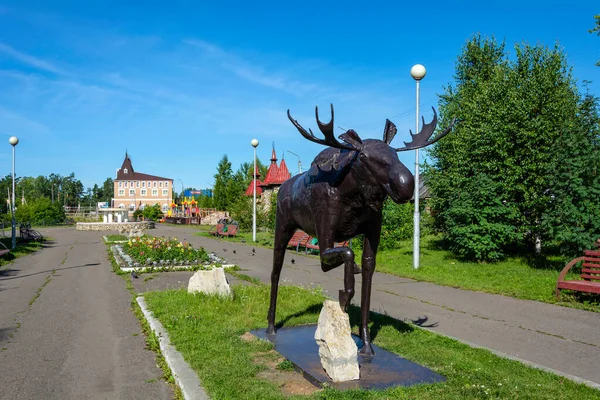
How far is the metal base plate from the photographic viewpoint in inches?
175

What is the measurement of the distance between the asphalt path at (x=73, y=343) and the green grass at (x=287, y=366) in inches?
21.5

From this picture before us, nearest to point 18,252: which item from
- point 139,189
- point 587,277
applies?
point 587,277

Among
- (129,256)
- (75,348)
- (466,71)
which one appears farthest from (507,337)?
(466,71)

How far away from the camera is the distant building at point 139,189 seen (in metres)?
99.9

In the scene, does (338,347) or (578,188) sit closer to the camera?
(338,347)

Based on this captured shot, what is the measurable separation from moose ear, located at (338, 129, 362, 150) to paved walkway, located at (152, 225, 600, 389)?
11.1ft

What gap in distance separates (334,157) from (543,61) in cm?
1643

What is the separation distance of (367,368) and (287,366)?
0.86m

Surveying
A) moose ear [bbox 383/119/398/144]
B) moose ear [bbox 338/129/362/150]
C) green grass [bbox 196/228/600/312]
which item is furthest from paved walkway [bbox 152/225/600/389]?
moose ear [bbox 338/129/362/150]

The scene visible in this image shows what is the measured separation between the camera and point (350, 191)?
181 inches

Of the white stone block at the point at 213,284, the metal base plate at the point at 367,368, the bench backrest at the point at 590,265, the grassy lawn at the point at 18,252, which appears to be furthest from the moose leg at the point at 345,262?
the grassy lawn at the point at 18,252

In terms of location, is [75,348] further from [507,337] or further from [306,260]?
[306,260]

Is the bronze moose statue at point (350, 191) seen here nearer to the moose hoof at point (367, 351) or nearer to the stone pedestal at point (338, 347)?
the moose hoof at point (367, 351)

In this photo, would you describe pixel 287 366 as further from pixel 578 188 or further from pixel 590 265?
pixel 578 188
